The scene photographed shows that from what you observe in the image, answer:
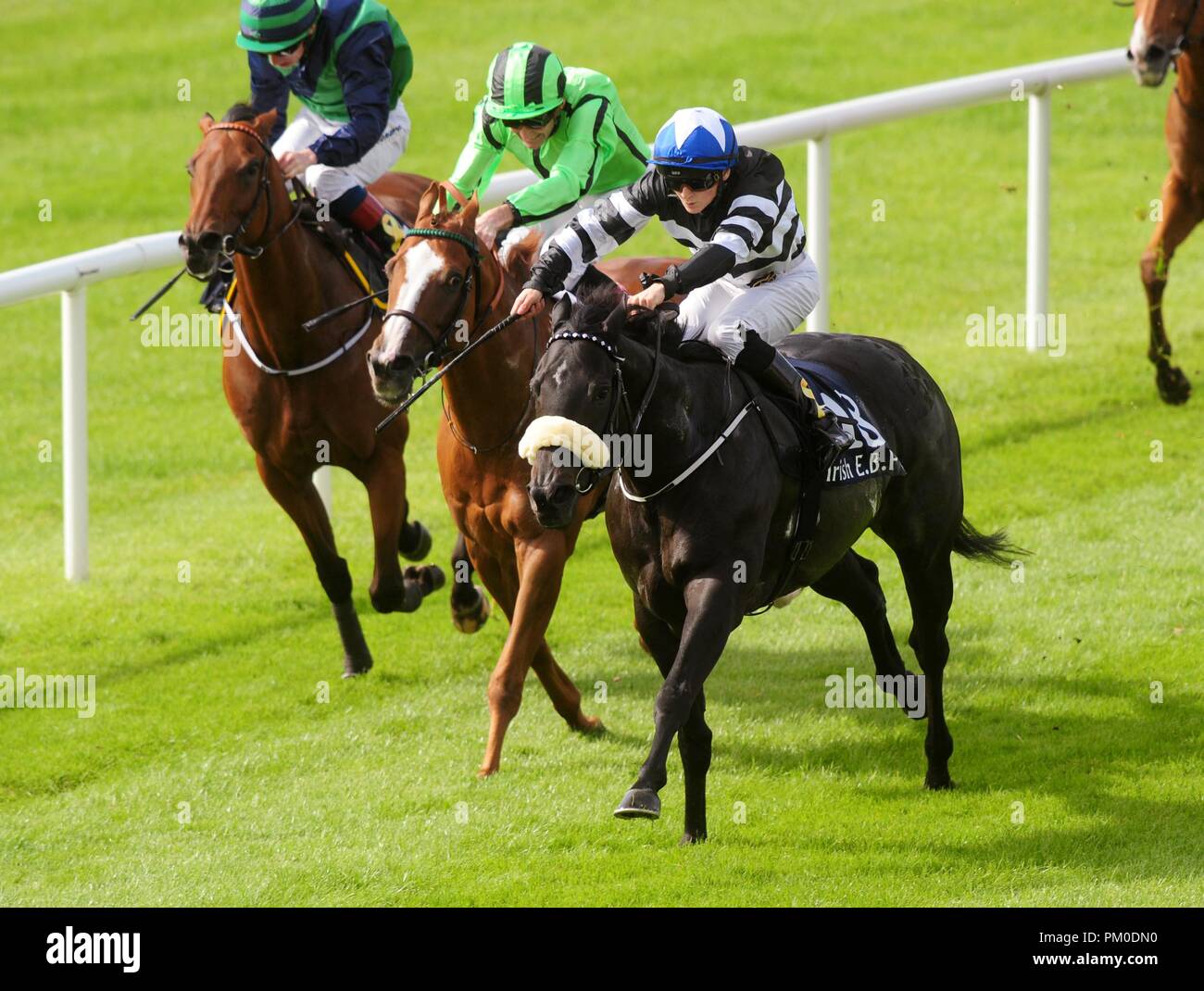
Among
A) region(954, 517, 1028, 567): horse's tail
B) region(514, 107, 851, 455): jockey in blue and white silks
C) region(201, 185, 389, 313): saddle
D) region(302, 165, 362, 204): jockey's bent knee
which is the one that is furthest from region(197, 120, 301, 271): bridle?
region(954, 517, 1028, 567): horse's tail

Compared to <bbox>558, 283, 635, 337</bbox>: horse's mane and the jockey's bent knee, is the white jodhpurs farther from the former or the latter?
<bbox>558, 283, 635, 337</bbox>: horse's mane

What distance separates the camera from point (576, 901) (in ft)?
19.4

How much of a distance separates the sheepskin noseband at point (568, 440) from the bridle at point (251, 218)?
7.96 ft

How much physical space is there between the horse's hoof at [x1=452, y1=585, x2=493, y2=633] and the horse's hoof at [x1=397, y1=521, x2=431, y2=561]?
634mm

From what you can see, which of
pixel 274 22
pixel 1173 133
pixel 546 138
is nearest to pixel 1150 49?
pixel 1173 133

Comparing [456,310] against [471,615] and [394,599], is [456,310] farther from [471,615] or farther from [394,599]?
[471,615]

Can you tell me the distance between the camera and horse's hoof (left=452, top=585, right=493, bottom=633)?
8.36m

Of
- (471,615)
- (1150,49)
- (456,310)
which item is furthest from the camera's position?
(1150,49)

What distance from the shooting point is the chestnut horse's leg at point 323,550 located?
8.22 m

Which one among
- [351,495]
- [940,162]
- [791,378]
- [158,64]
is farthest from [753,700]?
[158,64]

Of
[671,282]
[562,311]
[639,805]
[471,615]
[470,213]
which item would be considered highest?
[470,213]

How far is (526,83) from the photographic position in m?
7.34

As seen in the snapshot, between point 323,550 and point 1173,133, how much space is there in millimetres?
5559

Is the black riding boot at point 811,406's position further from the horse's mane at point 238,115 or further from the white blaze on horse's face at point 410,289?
the horse's mane at point 238,115
